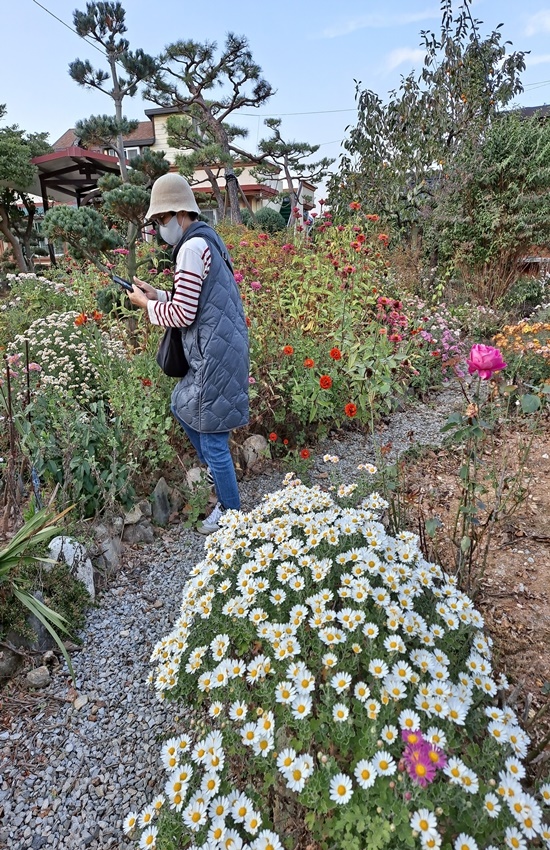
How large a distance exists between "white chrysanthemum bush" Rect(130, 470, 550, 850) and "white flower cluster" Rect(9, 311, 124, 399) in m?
1.83

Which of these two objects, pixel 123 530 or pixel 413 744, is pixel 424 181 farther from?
pixel 413 744

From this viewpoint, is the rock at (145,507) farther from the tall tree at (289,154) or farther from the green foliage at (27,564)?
the tall tree at (289,154)

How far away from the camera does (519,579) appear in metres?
2.01

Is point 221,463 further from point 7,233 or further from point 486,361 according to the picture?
point 7,233

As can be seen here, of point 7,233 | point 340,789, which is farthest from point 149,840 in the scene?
point 7,233

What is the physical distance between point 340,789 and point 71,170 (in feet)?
41.5

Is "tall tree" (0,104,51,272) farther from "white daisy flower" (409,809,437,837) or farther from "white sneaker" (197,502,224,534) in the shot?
"white daisy flower" (409,809,437,837)

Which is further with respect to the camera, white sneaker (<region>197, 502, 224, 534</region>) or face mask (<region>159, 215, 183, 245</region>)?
white sneaker (<region>197, 502, 224, 534</region>)

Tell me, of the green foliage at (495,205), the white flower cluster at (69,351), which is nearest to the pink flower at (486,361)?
the white flower cluster at (69,351)

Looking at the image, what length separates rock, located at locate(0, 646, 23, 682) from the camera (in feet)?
5.58

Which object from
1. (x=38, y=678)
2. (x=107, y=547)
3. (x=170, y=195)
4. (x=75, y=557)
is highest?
(x=170, y=195)

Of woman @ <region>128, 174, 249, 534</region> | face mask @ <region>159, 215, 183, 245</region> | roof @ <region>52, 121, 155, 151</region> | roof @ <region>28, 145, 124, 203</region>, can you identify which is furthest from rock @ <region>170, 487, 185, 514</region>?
roof @ <region>52, 121, 155, 151</region>

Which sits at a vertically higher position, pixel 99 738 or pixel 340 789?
pixel 340 789

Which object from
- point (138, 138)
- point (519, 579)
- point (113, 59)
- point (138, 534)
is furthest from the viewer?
point (138, 138)
